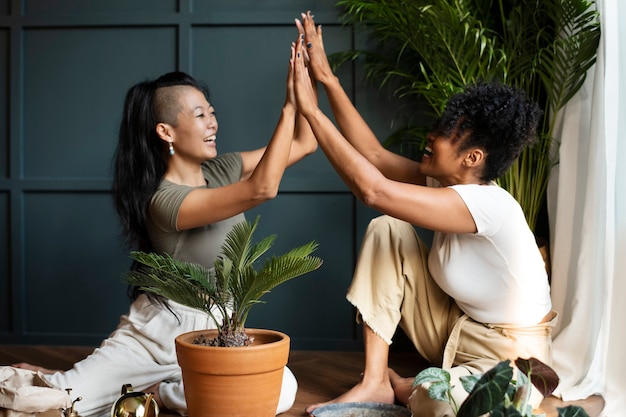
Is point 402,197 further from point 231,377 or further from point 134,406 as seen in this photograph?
point 134,406

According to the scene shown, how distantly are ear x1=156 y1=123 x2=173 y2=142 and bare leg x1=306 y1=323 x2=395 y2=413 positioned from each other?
2.93ft

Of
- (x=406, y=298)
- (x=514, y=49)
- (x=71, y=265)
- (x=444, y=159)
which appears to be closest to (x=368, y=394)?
(x=406, y=298)

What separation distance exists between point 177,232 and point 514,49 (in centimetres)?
148

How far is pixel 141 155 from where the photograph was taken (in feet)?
8.14

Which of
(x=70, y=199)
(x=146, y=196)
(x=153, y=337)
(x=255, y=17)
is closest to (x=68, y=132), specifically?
(x=70, y=199)

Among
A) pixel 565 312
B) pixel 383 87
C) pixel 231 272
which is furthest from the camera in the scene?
pixel 383 87

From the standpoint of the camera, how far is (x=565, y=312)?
2.75 metres

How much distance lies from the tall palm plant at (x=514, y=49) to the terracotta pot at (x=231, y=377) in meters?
1.38

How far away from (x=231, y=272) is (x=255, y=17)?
184 centimetres

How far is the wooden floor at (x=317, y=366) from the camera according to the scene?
248 cm

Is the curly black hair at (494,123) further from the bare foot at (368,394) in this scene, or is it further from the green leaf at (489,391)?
the green leaf at (489,391)

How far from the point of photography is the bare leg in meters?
2.27

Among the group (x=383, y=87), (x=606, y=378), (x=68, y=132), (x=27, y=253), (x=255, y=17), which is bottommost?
(x=606, y=378)

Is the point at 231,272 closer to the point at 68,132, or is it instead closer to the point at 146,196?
the point at 146,196
